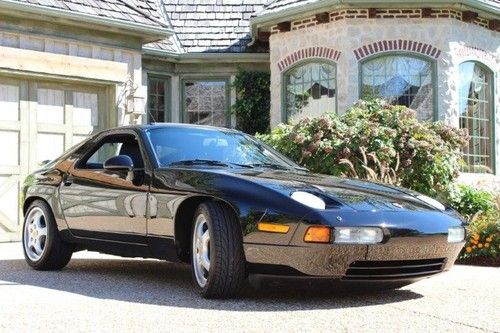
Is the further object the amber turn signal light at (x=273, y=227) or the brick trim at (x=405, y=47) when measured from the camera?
the brick trim at (x=405, y=47)

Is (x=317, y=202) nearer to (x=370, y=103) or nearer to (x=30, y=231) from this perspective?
(x=30, y=231)

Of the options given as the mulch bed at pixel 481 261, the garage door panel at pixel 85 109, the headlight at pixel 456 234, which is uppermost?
the garage door panel at pixel 85 109

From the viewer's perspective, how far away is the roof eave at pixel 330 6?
40.6 ft

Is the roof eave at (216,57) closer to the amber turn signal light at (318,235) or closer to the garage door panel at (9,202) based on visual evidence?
the garage door panel at (9,202)

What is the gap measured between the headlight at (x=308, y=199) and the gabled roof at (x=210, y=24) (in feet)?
30.3

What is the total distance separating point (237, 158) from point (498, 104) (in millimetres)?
8637

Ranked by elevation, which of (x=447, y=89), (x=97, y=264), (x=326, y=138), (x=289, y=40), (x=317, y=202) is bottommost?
(x=97, y=264)

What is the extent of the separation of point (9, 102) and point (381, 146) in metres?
5.14

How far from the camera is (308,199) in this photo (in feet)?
16.9

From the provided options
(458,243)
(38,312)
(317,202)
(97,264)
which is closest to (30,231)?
(97,264)

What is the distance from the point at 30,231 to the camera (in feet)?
24.7

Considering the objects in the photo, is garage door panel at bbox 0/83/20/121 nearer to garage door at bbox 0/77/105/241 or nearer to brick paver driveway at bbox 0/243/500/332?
garage door at bbox 0/77/105/241

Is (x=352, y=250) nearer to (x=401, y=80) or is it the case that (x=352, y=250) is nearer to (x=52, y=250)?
(x=52, y=250)

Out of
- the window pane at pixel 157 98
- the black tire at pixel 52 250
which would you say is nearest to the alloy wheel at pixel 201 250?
the black tire at pixel 52 250
